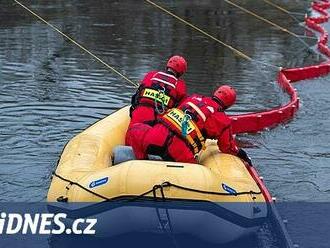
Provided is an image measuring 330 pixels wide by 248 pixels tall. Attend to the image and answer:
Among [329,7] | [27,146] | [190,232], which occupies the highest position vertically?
[190,232]

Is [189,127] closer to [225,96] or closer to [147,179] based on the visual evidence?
[225,96]

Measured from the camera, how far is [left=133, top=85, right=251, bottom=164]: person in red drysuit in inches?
256

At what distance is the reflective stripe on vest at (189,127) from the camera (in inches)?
257

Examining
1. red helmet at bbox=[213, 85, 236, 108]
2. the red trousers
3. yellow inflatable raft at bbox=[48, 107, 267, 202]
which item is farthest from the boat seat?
red helmet at bbox=[213, 85, 236, 108]

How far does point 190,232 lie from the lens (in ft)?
18.5

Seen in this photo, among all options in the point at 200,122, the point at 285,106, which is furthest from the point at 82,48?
the point at 200,122

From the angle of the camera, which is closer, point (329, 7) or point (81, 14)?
point (81, 14)

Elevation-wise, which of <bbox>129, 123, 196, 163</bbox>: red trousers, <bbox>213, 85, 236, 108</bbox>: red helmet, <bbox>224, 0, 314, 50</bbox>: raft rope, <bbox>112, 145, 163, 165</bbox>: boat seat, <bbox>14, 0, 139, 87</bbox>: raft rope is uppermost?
<bbox>213, 85, 236, 108</bbox>: red helmet

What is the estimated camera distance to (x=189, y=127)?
6.55 metres

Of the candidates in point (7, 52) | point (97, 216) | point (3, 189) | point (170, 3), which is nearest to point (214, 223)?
point (97, 216)

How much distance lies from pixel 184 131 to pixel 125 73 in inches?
296

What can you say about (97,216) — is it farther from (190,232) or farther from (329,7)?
(329,7)

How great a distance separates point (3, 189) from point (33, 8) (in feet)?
51.9

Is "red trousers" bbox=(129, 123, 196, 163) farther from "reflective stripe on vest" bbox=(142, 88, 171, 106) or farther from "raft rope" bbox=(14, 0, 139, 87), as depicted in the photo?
"raft rope" bbox=(14, 0, 139, 87)
